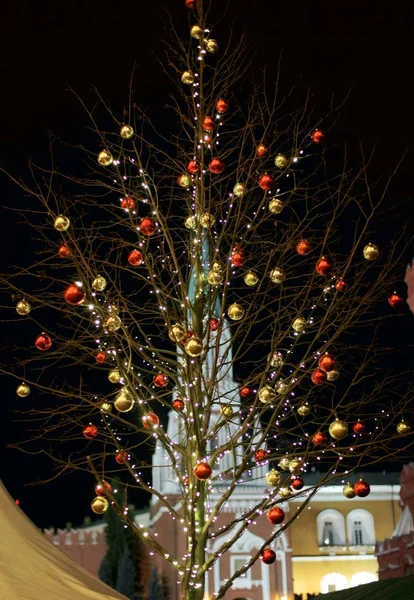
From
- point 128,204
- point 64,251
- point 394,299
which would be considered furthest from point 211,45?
point 394,299

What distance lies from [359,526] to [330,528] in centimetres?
151

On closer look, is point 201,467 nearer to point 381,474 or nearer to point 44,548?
point 44,548

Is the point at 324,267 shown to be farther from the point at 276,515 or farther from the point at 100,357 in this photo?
the point at 100,357

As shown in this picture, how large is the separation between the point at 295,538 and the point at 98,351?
35.1 metres

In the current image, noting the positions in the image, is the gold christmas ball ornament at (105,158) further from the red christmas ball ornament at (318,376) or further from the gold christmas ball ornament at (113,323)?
the red christmas ball ornament at (318,376)

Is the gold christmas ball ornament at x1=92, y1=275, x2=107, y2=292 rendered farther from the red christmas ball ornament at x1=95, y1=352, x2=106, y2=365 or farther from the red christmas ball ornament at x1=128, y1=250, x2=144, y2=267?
the red christmas ball ornament at x1=95, y1=352, x2=106, y2=365

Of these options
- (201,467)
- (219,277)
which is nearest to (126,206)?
(219,277)

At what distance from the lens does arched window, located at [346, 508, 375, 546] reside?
133ft

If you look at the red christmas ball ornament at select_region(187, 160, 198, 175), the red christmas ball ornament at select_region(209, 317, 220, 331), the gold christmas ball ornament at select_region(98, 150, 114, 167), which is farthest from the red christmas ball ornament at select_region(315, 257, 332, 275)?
the gold christmas ball ornament at select_region(98, 150, 114, 167)

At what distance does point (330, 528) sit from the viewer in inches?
1612

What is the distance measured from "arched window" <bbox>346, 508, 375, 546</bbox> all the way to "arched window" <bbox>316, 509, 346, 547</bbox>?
38 centimetres

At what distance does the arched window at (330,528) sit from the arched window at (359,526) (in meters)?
0.38

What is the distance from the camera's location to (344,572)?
40375 mm

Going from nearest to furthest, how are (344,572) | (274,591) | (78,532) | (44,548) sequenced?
(44,548) < (274,591) < (78,532) < (344,572)
